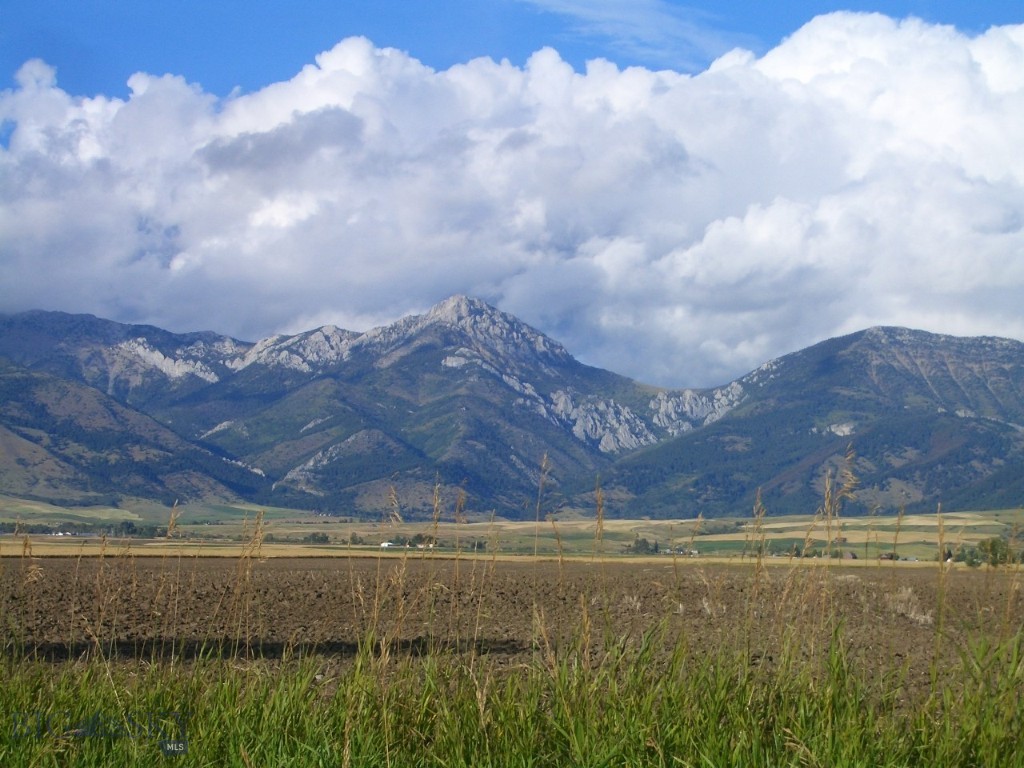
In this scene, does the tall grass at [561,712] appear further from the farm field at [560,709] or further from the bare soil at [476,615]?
the bare soil at [476,615]

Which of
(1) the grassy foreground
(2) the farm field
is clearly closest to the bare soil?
(2) the farm field

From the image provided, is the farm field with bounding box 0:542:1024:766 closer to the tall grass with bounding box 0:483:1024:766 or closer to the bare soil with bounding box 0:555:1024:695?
the tall grass with bounding box 0:483:1024:766

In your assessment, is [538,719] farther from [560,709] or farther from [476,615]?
[476,615]

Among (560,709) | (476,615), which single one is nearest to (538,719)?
(560,709)

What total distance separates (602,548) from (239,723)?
279cm

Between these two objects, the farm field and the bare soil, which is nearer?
the farm field

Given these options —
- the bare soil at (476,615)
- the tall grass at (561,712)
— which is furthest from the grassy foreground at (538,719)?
the bare soil at (476,615)

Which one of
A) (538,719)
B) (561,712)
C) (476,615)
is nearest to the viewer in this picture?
(561,712)

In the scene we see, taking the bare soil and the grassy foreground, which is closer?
the grassy foreground

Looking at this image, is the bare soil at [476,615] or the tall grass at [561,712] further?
the bare soil at [476,615]

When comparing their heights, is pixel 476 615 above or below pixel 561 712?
above

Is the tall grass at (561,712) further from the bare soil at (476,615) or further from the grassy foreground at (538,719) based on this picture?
the bare soil at (476,615)

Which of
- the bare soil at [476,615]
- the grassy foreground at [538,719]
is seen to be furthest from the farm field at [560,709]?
the bare soil at [476,615]

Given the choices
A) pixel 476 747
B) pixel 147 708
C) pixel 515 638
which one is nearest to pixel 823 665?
pixel 476 747
